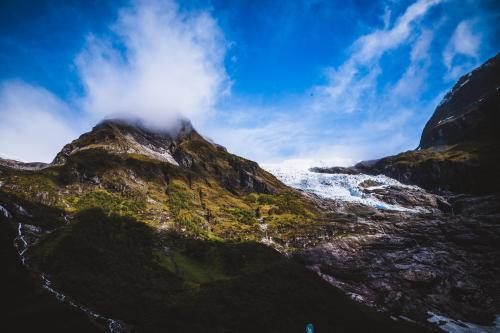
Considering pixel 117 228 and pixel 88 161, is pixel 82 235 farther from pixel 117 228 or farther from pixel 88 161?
pixel 88 161

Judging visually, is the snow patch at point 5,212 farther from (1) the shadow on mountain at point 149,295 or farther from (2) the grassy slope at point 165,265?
(2) the grassy slope at point 165,265

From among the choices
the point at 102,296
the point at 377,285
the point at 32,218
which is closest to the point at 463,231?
the point at 377,285

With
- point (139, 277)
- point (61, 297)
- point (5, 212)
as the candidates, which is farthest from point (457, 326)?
point (5, 212)

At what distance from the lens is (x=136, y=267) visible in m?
89.7

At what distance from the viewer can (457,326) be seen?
10206 cm

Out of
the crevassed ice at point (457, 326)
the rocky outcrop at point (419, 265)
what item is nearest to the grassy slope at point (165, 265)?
the rocky outcrop at point (419, 265)

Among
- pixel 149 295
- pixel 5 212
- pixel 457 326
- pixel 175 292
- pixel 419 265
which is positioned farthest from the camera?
pixel 419 265

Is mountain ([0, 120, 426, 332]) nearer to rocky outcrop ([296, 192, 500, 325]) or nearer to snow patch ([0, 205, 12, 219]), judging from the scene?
snow patch ([0, 205, 12, 219])

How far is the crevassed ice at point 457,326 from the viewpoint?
99.0 meters

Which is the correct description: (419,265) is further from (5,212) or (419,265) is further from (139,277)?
(5,212)

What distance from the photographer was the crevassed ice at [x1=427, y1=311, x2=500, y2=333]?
99.0 meters

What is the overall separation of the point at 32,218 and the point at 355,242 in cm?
13422

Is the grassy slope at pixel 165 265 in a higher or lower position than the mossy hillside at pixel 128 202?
lower

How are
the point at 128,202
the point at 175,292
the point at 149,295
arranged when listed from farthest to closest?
the point at 128,202 → the point at 175,292 → the point at 149,295
